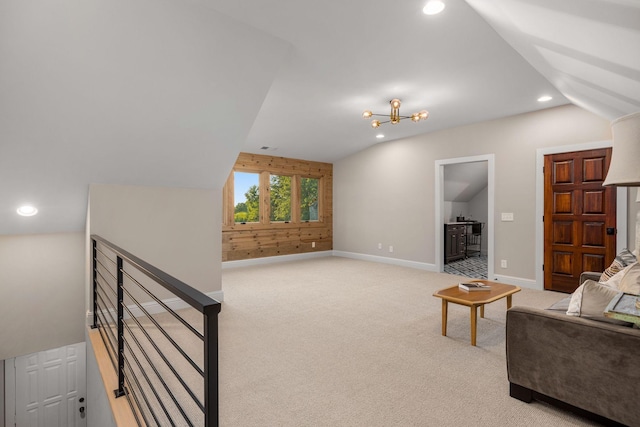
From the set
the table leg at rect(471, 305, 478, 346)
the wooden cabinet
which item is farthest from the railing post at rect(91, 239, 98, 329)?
the wooden cabinet

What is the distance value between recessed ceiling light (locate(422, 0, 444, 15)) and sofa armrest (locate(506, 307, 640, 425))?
7.20 feet

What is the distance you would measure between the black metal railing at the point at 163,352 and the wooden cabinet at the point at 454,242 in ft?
16.8

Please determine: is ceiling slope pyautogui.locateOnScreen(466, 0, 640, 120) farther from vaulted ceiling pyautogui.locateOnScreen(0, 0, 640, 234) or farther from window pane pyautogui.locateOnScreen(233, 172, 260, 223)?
window pane pyautogui.locateOnScreen(233, 172, 260, 223)

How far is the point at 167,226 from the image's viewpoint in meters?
3.78

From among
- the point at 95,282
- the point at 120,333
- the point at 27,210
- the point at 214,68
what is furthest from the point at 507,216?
the point at 27,210

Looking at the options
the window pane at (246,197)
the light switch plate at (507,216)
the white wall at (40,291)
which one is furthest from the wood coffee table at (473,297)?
the window pane at (246,197)

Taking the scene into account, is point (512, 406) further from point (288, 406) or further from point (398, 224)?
point (398, 224)

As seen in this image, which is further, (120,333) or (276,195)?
(276,195)

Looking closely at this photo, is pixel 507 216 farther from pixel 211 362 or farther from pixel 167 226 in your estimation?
pixel 211 362

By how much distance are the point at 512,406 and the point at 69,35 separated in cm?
365

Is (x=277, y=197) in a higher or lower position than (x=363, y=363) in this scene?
higher

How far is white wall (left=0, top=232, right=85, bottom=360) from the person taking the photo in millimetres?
3830

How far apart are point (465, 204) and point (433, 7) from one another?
24.2 ft

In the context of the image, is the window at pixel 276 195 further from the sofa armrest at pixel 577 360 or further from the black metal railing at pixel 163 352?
the sofa armrest at pixel 577 360
